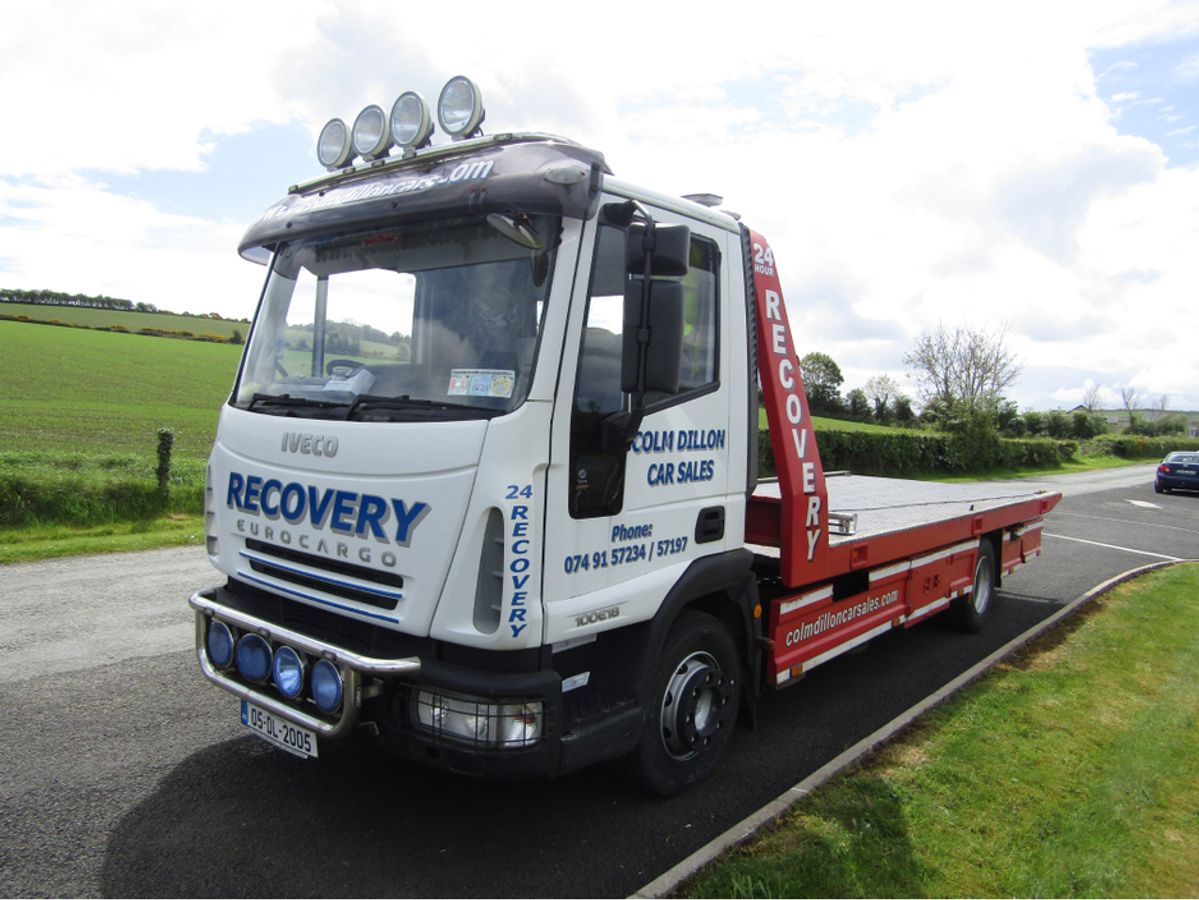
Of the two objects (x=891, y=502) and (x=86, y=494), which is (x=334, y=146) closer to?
(x=891, y=502)

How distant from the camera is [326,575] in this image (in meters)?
3.41

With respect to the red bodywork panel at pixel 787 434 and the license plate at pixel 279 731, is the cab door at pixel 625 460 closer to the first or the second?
the red bodywork panel at pixel 787 434

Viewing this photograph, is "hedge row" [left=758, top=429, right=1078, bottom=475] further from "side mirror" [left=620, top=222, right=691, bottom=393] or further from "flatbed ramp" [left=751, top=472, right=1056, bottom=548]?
"side mirror" [left=620, top=222, right=691, bottom=393]

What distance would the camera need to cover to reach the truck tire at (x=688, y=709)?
3.71 m

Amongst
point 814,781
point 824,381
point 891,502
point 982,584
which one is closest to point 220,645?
point 814,781

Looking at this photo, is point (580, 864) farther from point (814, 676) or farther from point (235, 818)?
point (814, 676)

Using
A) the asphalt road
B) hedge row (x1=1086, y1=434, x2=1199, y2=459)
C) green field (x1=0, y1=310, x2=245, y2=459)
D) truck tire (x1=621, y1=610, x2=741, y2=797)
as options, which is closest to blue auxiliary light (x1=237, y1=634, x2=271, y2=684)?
the asphalt road

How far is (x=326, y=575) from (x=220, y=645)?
711 millimetres

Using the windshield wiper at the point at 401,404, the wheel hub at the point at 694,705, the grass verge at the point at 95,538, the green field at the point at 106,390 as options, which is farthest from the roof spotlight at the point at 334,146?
the green field at the point at 106,390

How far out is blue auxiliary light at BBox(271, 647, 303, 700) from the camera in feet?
10.8

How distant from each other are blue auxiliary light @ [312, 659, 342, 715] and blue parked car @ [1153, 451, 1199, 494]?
29.3m

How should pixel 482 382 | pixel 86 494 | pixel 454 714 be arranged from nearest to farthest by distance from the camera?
1. pixel 454 714
2. pixel 482 382
3. pixel 86 494

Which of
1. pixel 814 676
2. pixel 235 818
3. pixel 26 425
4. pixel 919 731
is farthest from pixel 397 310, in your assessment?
pixel 26 425

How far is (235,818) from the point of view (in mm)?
3535
